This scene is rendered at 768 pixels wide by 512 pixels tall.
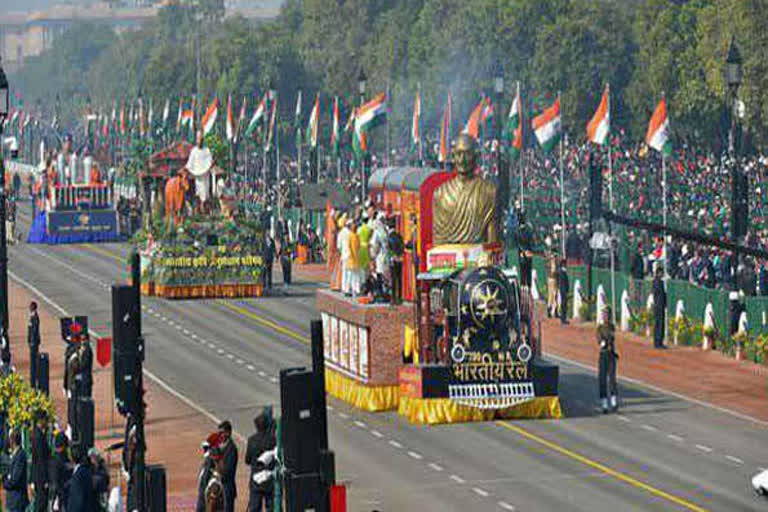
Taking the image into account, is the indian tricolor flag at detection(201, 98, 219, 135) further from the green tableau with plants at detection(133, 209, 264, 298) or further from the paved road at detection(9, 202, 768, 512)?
the paved road at detection(9, 202, 768, 512)

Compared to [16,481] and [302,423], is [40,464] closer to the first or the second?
[16,481]

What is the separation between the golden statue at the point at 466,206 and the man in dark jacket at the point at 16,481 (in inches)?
504

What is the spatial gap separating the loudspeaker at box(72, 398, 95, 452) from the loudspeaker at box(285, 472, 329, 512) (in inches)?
719

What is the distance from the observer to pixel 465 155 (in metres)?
45.0

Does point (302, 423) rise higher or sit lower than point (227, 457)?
higher

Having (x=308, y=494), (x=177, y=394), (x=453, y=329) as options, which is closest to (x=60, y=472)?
(x=308, y=494)

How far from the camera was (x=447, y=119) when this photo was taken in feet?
287

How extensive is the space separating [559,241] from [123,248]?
2598 centimetres

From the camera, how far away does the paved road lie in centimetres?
3678

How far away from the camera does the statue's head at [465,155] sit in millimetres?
44938

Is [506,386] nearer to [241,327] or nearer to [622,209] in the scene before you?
[241,327]

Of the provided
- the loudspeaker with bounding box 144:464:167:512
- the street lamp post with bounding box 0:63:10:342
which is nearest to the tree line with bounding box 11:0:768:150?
the street lamp post with bounding box 0:63:10:342

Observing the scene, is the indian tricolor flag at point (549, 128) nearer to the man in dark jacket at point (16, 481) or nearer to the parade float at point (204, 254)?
the parade float at point (204, 254)

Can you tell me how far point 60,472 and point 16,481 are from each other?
1.55m
